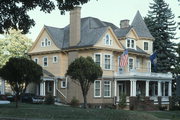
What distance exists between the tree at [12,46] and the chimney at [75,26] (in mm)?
25866

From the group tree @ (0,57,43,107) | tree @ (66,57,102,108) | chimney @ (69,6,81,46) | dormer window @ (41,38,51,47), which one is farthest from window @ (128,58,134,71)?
tree @ (0,57,43,107)

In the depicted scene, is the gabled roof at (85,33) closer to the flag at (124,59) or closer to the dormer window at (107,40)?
the dormer window at (107,40)

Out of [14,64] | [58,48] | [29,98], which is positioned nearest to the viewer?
[14,64]

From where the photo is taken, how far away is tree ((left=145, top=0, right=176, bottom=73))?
5572 cm

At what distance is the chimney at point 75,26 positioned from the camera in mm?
44812

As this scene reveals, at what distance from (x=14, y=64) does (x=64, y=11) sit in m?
15.9

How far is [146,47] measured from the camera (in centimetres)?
5272

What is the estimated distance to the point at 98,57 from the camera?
1731 inches

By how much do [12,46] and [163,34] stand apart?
95.5 feet

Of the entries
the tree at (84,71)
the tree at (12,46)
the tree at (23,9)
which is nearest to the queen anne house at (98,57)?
the tree at (84,71)

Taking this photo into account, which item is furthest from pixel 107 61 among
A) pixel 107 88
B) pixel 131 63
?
pixel 131 63

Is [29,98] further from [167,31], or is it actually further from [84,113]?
[167,31]

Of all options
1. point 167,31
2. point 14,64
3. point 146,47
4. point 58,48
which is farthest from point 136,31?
point 14,64

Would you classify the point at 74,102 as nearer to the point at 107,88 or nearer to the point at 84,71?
the point at 107,88
